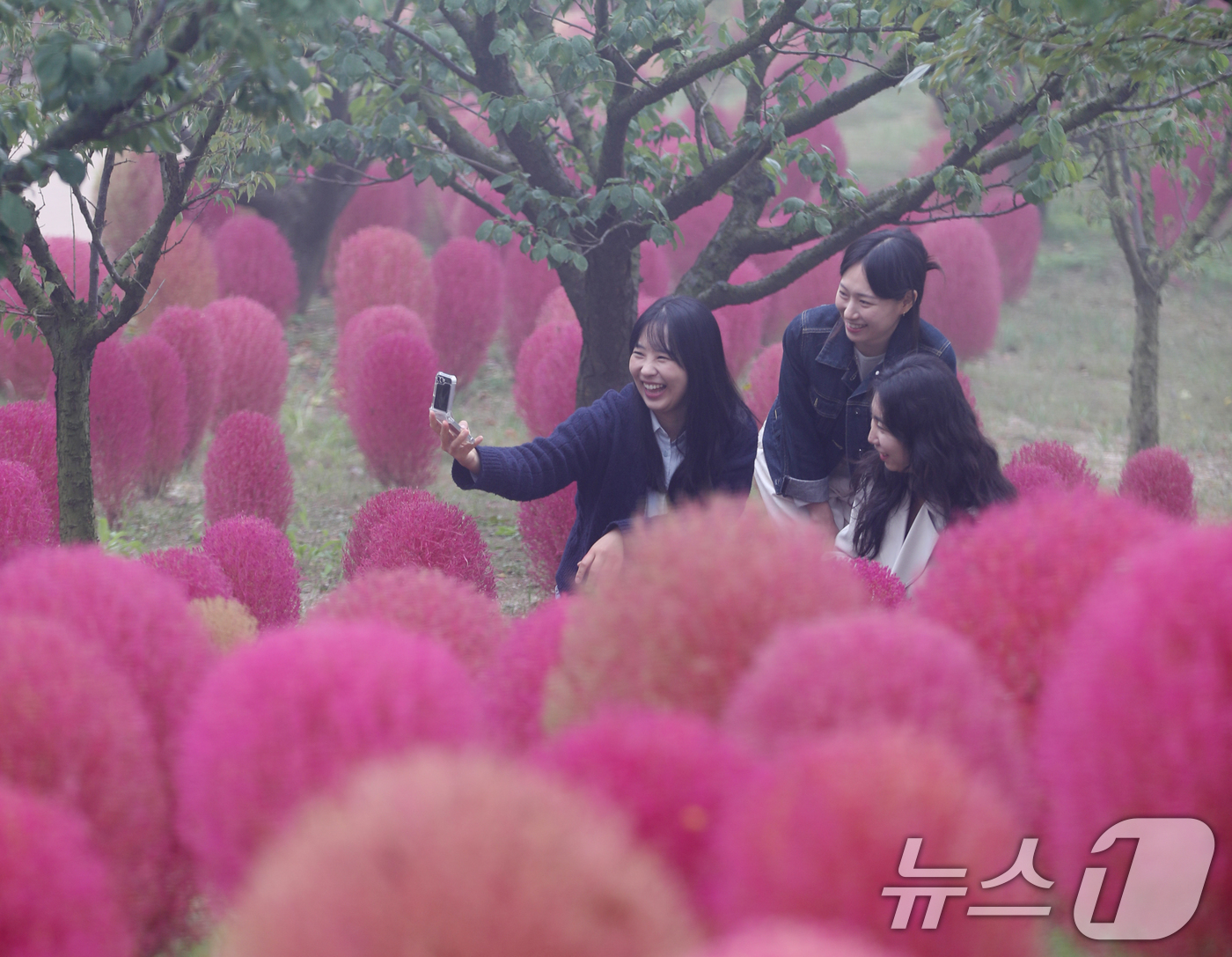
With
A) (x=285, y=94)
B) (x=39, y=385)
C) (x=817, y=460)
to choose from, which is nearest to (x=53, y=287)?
(x=285, y=94)

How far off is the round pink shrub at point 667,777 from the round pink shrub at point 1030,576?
43 centimetres

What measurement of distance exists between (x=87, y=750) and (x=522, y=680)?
1.69ft

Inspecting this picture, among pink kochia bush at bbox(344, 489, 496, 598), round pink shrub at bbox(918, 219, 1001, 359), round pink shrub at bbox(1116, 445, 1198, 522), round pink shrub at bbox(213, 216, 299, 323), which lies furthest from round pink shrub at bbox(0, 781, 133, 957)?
round pink shrub at bbox(918, 219, 1001, 359)

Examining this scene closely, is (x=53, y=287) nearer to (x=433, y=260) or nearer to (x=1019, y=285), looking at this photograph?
(x=433, y=260)

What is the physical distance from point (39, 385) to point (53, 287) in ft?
14.3

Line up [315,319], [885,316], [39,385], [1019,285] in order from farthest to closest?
[1019,285]
[315,319]
[39,385]
[885,316]

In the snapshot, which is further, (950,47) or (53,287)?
(950,47)

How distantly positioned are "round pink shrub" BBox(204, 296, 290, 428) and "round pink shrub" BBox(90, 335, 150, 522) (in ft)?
3.77

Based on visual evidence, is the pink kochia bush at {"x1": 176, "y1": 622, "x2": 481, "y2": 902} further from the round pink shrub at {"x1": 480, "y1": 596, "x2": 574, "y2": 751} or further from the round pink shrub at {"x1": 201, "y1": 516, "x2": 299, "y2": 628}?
the round pink shrub at {"x1": 201, "y1": 516, "x2": 299, "y2": 628}

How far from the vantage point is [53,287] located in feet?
9.52

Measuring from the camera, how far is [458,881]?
0.81 meters

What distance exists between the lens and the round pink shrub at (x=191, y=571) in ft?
7.80

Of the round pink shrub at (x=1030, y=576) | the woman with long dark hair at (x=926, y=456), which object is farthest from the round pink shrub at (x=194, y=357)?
the round pink shrub at (x=1030, y=576)

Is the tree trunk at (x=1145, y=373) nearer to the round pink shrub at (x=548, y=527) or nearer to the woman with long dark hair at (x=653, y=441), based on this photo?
the round pink shrub at (x=548, y=527)
